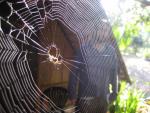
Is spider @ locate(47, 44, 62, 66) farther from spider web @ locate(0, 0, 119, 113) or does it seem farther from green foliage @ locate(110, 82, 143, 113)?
green foliage @ locate(110, 82, 143, 113)

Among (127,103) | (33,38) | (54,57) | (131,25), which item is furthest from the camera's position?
(131,25)

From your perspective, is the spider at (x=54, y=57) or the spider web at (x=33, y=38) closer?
the spider web at (x=33, y=38)

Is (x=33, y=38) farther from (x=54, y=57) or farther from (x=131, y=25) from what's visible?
(x=131, y=25)

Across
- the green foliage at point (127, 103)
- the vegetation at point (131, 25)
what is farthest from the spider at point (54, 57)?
the vegetation at point (131, 25)

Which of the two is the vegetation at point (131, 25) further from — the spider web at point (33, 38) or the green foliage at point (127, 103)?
the green foliage at point (127, 103)

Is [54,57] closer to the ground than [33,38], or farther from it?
closer to the ground

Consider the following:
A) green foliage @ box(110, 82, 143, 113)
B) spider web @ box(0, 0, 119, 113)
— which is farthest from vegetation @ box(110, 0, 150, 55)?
green foliage @ box(110, 82, 143, 113)

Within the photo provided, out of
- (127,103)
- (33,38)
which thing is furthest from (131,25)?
(33,38)

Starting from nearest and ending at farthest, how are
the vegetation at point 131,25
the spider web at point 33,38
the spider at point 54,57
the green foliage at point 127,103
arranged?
the spider web at point 33,38 → the spider at point 54,57 → the green foliage at point 127,103 → the vegetation at point 131,25

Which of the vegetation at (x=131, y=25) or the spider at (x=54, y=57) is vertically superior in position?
the vegetation at (x=131, y=25)
